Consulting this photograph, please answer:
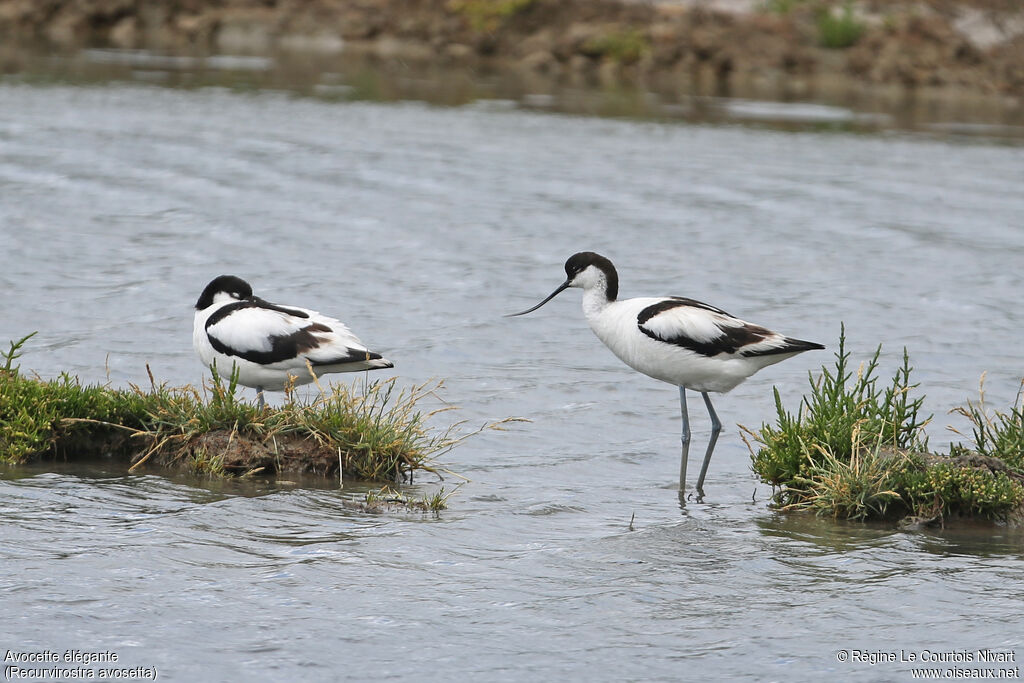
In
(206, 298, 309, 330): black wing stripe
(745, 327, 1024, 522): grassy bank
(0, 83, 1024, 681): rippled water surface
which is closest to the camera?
(0, 83, 1024, 681): rippled water surface

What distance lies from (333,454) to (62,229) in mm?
10571

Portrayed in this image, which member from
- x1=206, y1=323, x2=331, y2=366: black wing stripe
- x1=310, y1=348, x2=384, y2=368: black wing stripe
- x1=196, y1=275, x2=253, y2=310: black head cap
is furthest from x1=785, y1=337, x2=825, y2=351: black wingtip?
x1=196, y1=275, x2=253, y2=310: black head cap

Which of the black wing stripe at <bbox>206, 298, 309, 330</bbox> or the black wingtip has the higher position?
the black wingtip

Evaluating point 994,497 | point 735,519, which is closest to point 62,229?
point 735,519

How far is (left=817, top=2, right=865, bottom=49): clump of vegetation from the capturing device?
117 ft

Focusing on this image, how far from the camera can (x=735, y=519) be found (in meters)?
8.99

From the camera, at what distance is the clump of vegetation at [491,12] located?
38.3 meters

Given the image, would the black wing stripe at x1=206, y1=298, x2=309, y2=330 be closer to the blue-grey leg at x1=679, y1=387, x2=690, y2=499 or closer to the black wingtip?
the blue-grey leg at x1=679, y1=387, x2=690, y2=499

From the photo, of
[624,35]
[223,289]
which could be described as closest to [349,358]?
[223,289]

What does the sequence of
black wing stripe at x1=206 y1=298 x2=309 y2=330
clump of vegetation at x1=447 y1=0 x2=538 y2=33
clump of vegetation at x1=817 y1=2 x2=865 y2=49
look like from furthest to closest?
clump of vegetation at x1=447 y1=0 x2=538 y2=33 < clump of vegetation at x1=817 y1=2 x2=865 y2=49 < black wing stripe at x1=206 y1=298 x2=309 y2=330

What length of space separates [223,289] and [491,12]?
95.8 feet

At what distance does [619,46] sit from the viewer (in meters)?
36.8

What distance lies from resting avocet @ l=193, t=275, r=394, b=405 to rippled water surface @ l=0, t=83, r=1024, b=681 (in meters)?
0.96

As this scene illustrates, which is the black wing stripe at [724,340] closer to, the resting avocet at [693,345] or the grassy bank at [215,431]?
the resting avocet at [693,345]
